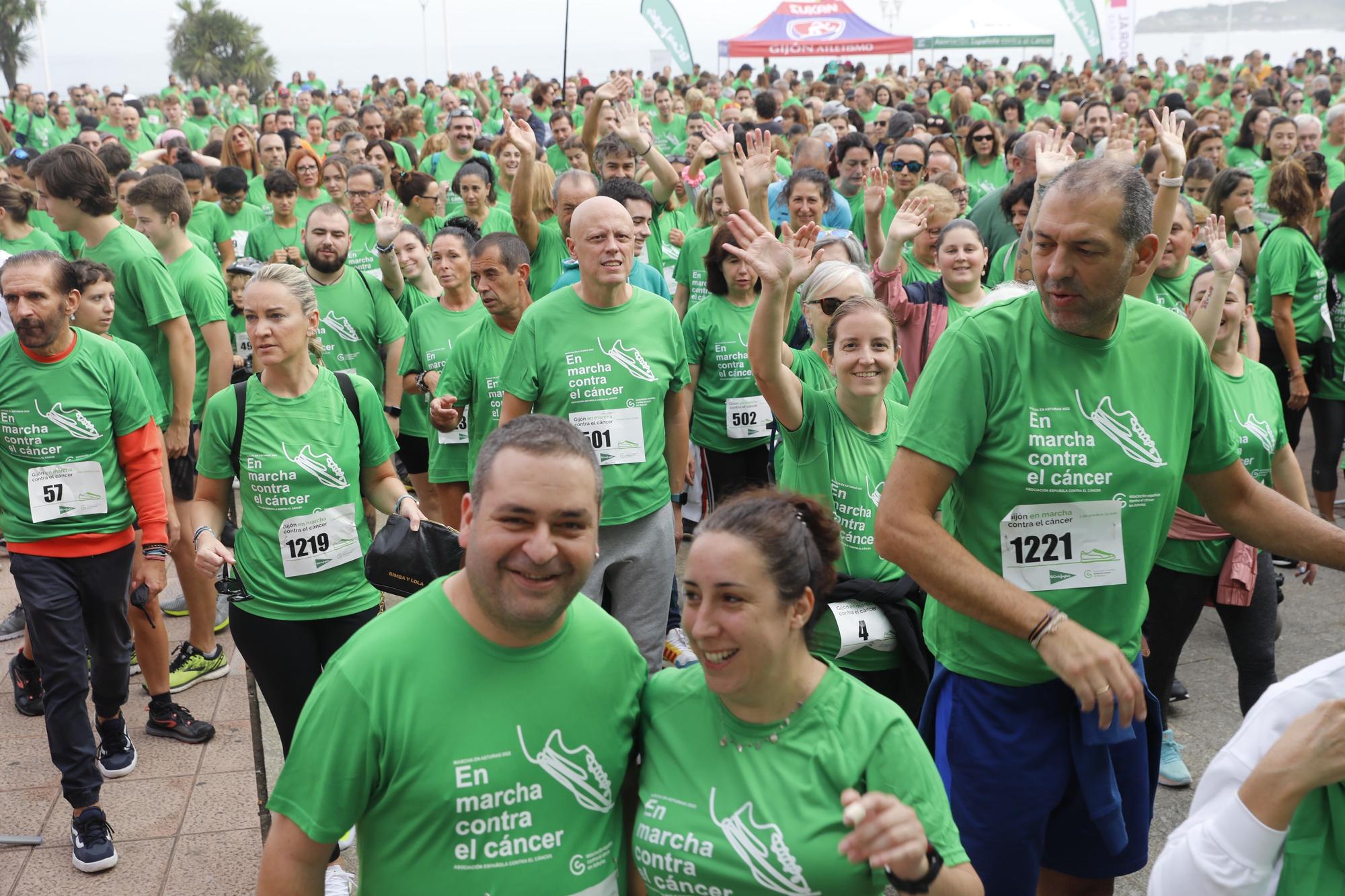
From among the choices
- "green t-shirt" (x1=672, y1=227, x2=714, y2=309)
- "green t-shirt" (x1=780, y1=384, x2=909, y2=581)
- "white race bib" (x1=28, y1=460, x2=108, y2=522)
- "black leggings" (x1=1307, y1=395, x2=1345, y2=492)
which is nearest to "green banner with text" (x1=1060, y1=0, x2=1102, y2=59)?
"black leggings" (x1=1307, y1=395, x2=1345, y2=492)

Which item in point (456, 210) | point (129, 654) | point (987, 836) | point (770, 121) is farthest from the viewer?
point (770, 121)

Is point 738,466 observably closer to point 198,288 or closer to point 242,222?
point 198,288

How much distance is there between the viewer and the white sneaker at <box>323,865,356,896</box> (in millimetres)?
3875

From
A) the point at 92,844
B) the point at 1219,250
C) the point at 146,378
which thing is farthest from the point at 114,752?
the point at 1219,250

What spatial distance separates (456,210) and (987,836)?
23.9 feet

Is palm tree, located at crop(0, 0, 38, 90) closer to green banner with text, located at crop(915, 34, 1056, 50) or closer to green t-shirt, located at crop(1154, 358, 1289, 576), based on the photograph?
green banner with text, located at crop(915, 34, 1056, 50)

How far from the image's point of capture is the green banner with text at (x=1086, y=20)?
95.0ft

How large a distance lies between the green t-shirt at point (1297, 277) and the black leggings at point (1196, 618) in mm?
3157

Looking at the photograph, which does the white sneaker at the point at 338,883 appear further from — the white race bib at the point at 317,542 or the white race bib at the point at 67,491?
the white race bib at the point at 67,491

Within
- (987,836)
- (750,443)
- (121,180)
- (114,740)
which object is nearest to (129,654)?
(114,740)

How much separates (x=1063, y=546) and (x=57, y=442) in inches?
140

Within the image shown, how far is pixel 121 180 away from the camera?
27.4 ft

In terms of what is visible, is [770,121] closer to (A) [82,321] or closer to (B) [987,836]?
(A) [82,321]

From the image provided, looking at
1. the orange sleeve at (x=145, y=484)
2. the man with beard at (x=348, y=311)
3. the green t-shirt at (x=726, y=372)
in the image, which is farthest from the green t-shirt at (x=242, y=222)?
the orange sleeve at (x=145, y=484)
